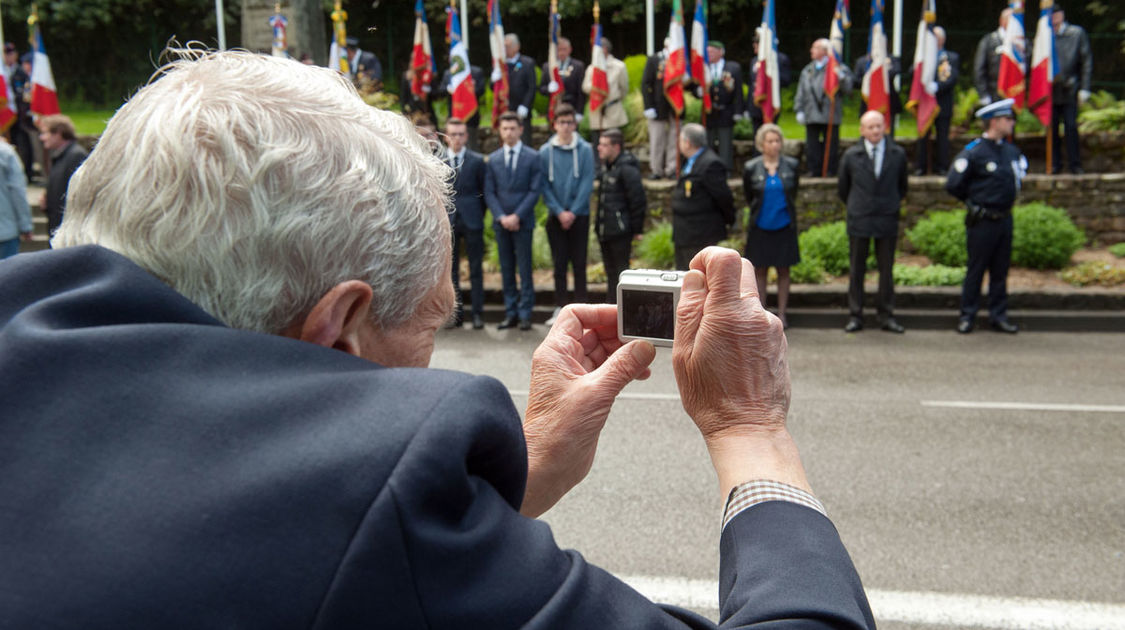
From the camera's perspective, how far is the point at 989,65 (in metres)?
14.7

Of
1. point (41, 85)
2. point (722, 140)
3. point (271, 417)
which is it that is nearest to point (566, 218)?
point (722, 140)

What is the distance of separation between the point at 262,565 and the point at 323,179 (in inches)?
17.7

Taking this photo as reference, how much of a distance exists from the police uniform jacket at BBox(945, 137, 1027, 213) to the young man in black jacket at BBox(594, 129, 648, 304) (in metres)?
3.18

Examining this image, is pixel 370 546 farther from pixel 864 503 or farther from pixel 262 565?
pixel 864 503

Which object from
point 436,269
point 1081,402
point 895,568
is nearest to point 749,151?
point 1081,402

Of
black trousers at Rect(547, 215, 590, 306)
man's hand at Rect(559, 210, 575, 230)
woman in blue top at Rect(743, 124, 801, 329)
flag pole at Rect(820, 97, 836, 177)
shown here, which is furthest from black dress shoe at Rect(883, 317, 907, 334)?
flag pole at Rect(820, 97, 836, 177)

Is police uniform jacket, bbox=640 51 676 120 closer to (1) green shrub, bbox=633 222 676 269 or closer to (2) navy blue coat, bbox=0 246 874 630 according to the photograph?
(1) green shrub, bbox=633 222 676 269

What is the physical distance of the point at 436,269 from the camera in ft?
4.40

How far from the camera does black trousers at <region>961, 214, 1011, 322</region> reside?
10336 millimetres

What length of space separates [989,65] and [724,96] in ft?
12.2

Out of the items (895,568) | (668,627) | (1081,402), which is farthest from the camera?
(1081,402)

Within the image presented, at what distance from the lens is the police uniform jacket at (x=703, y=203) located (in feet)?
34.0

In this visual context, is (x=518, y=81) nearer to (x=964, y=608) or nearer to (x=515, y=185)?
(x=515, y=185)

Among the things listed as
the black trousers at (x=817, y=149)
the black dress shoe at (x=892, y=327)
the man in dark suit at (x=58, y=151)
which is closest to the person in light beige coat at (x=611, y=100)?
the black trousers at (x=817, y=149)
